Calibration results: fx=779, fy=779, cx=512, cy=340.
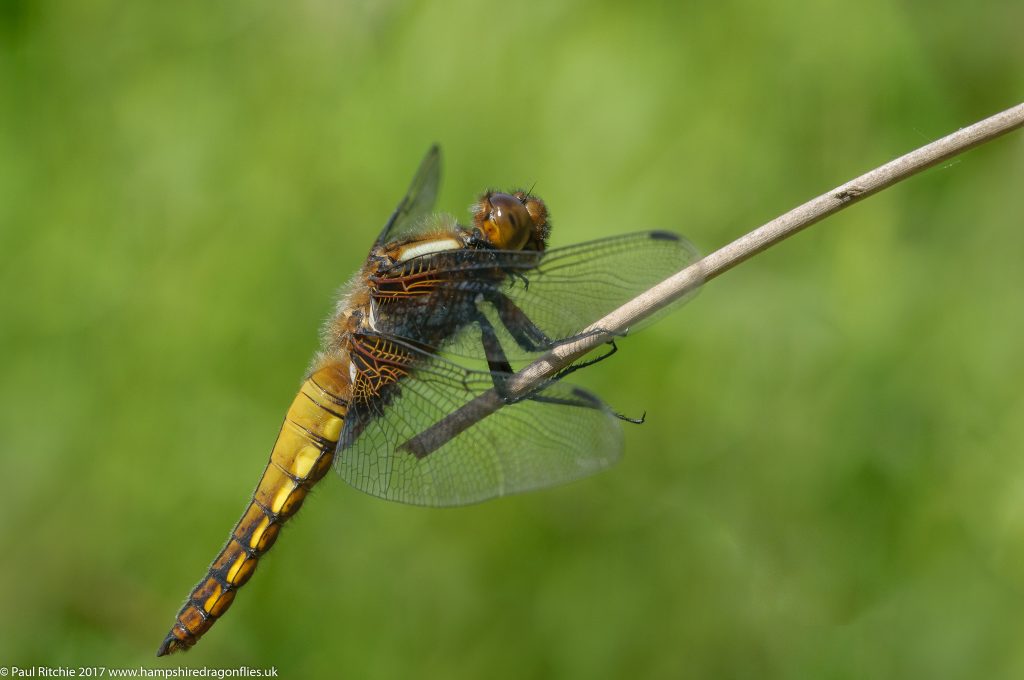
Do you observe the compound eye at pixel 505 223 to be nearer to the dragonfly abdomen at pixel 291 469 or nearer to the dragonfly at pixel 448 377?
the dragonfly at pixel 448 377

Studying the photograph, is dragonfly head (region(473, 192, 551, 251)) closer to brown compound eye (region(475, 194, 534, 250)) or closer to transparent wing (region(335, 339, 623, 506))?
brown compound eye (region(475, 194, 534, 250))

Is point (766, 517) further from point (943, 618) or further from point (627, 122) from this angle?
point (627, 122)

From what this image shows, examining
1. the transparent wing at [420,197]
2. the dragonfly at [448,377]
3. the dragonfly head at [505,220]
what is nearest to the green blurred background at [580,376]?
the transparent wing at [420,197]

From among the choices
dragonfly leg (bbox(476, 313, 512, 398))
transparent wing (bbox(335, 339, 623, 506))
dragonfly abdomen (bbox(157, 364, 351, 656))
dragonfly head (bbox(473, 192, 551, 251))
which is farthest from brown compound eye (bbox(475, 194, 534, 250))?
dragonfly abdomen (bbox(157, 364, 351, 656))

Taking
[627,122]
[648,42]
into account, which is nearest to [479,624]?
[627,122]

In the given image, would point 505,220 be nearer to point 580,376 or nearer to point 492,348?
point 492,348

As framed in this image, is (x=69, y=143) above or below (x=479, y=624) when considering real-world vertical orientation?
above
